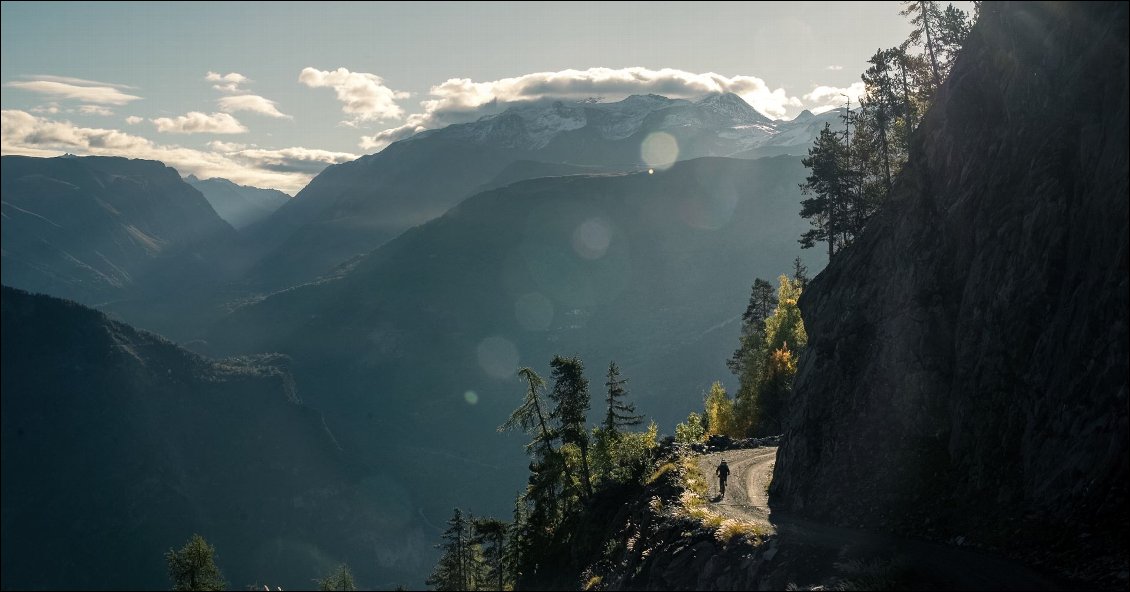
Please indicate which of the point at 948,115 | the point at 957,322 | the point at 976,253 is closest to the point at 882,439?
the point at 957,322

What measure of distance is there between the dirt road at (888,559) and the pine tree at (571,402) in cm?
1415

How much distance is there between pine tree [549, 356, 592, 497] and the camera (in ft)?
143

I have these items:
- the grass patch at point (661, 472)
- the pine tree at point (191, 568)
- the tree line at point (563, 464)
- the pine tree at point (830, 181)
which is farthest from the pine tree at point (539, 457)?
the pine tree at point (191, 568)

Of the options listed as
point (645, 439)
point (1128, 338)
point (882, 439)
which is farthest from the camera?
point (645, 439)

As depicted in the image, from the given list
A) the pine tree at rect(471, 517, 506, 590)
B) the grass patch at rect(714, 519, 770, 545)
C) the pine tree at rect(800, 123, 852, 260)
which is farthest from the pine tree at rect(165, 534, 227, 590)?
the pine tree at rect(800, 123, 852, 260)

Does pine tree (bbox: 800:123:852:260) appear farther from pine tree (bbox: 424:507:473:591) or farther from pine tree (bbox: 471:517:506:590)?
pine tree (bbox: 424:507:473:591)

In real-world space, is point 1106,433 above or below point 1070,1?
below

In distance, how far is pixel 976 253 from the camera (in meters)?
26.7

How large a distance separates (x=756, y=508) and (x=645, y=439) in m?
33.1

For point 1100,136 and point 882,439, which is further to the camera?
point 882,439

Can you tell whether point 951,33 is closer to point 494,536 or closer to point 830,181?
point 830,181

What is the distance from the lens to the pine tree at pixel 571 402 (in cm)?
4359

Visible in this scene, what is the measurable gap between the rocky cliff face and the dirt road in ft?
3.52

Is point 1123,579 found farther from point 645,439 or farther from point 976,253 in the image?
point 645,439
